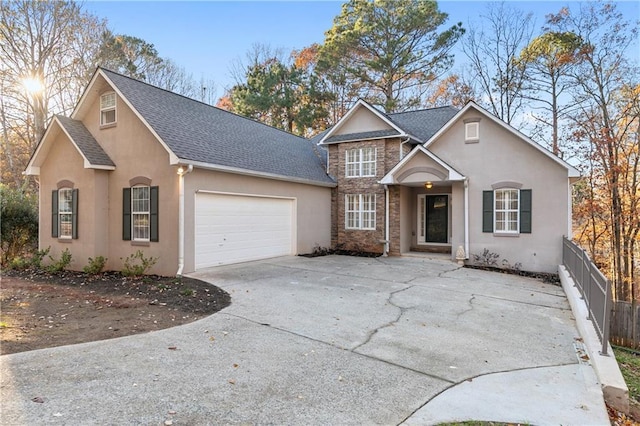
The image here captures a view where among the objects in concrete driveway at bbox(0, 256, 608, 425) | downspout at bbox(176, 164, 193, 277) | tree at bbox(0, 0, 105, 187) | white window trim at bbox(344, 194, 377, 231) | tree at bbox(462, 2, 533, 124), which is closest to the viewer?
concrete driveway at bbox(0, 256, 608, 425)

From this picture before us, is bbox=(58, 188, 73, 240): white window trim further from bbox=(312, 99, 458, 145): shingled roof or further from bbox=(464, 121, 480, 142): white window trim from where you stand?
bbox=(464, 121, 480, 142): white window trim

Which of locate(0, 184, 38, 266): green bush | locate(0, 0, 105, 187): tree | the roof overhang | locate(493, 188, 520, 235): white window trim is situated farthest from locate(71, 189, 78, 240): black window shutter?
locate(493, 188, 520, 235): white window trim

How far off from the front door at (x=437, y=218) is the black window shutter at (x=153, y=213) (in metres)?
10.5

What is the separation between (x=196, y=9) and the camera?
41.5 feet

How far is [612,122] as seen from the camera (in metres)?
15.0

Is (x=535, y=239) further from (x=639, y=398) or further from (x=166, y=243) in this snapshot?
(x=166, y=243)

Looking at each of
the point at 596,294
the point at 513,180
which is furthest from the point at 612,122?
the point at 596,294

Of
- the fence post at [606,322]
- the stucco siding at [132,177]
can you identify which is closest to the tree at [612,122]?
the fence post at [606,322]

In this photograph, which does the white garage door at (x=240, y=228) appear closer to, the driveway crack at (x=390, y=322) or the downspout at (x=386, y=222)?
the downspout at (x=386, y=222)

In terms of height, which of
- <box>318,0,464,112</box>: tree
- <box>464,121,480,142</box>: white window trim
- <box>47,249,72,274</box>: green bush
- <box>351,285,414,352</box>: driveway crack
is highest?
<box>318,0,464,112</box>: tree

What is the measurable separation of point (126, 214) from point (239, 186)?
345 centimetres

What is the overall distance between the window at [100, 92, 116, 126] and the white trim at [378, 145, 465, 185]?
9547 mm

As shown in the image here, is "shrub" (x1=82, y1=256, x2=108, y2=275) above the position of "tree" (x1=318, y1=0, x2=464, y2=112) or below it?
below

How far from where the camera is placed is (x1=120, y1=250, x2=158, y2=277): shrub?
399 inches
